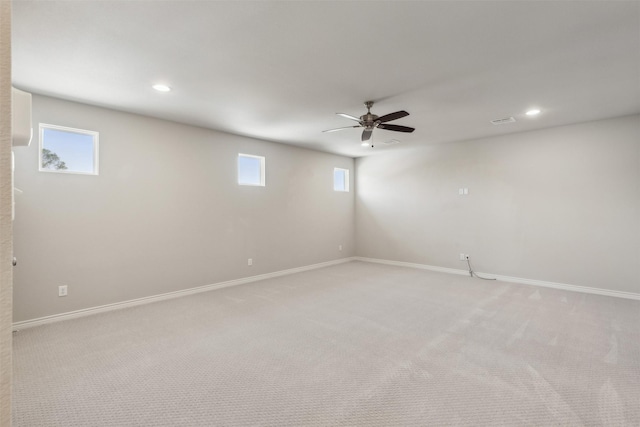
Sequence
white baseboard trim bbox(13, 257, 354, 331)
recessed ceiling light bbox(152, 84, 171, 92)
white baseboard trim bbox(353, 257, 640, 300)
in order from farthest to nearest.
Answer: white baseboard trim bbox(353, 257, 640, 300), white baseboard trim bbox(13, 257, 354, 331), recessed ceiling light bbox(152, 84, 171, 92)

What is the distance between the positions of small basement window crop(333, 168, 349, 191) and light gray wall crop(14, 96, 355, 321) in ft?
4.49

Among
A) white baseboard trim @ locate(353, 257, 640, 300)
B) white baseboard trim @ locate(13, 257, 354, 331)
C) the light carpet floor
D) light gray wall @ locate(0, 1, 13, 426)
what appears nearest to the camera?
light gray wall @ locate(0, 1, 13, 426)

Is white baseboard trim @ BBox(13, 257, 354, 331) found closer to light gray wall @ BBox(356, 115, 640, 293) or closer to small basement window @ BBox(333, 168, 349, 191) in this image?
small basement window @ BBox(333, 168, 349, 191)

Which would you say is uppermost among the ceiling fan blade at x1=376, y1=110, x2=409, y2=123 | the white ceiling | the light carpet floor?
the white ceiling

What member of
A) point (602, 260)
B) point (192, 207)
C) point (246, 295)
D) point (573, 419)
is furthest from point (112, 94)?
point (602, 260)

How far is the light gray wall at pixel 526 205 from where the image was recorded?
14.5ft

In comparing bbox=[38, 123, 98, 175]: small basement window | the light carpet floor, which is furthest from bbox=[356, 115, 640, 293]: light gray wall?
bbox=[38, 123, 98, 175]: small basement window

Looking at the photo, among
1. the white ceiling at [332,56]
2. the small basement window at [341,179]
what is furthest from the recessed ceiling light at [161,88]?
the small basement window at [341,179]

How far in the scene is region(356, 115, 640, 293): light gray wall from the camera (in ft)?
14.5

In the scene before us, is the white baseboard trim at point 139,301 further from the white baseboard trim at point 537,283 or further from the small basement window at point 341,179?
the white baseboard trim at point 537,283

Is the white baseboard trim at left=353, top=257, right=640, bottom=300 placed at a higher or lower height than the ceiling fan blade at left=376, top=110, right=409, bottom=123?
lower

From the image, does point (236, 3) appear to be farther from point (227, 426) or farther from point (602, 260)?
point (602, 260)

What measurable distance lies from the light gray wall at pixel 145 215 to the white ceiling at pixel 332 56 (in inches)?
20.8

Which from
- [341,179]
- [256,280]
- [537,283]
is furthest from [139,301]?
[537,283]
